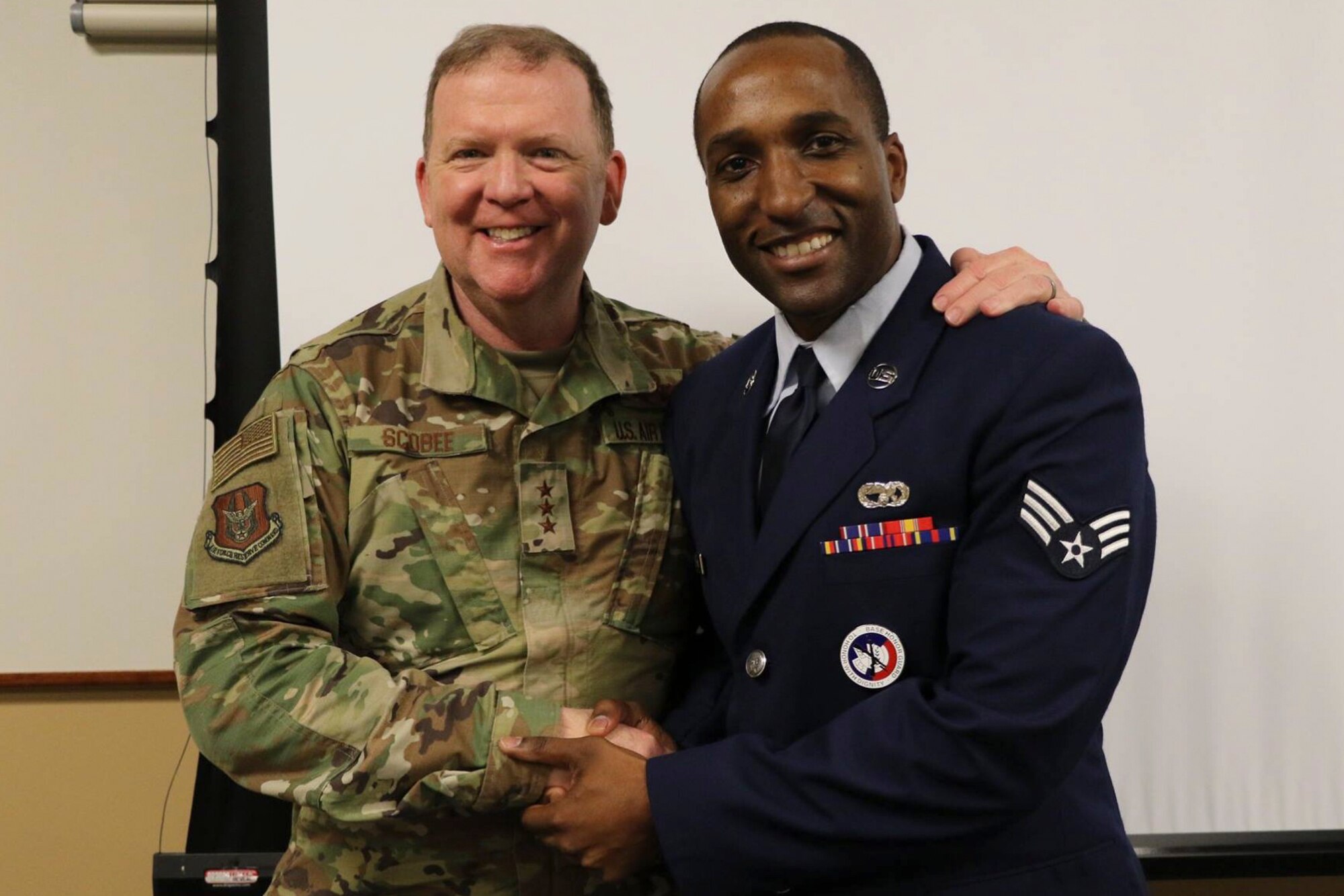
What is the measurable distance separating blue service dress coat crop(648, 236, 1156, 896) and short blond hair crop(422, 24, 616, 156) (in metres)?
0.51

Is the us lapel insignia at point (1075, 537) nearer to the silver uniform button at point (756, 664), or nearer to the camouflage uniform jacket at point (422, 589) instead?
the silver uniform button at point (756, 664)

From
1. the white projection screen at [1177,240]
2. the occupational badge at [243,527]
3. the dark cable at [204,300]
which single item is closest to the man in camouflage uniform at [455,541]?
the occupational badge at [243,527]

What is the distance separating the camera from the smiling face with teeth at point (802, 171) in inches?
53.8

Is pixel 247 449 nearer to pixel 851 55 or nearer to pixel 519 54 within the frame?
pixel 519 54

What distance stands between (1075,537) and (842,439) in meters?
0.26

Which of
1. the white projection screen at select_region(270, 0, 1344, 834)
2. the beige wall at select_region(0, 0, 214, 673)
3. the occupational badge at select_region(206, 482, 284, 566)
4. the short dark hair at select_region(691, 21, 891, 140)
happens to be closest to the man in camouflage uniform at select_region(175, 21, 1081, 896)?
the occupational badge at select_region(206, 482, 284, 566)

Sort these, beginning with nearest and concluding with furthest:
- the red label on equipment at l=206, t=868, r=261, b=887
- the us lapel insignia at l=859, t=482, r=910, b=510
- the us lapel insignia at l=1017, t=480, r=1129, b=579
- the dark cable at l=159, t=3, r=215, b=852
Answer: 1. the us lapel insignia at l=1017, t=480, r=1129, b=579
2. the us lapel insignia at l=859, t=482, r=910, b=510
3. the red label on equipment at l=206, t=868, r=261, b=887
4. the dark cable at l=159, t=3, r=215, b=852

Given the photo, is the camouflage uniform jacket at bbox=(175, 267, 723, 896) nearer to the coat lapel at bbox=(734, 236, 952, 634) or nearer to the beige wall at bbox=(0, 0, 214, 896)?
the coat lapel at bbox=(734, 236, 952, 634)

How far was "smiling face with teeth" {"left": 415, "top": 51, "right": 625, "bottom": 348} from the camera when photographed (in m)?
1.51

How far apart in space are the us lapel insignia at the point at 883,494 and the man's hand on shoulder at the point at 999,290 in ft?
0.65

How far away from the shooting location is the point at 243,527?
1432 millimetres

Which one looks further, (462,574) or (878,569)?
(462,574)

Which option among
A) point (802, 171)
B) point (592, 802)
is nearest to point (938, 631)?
point (592, 802)

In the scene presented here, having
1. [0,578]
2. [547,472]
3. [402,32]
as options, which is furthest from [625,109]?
[0,578]
